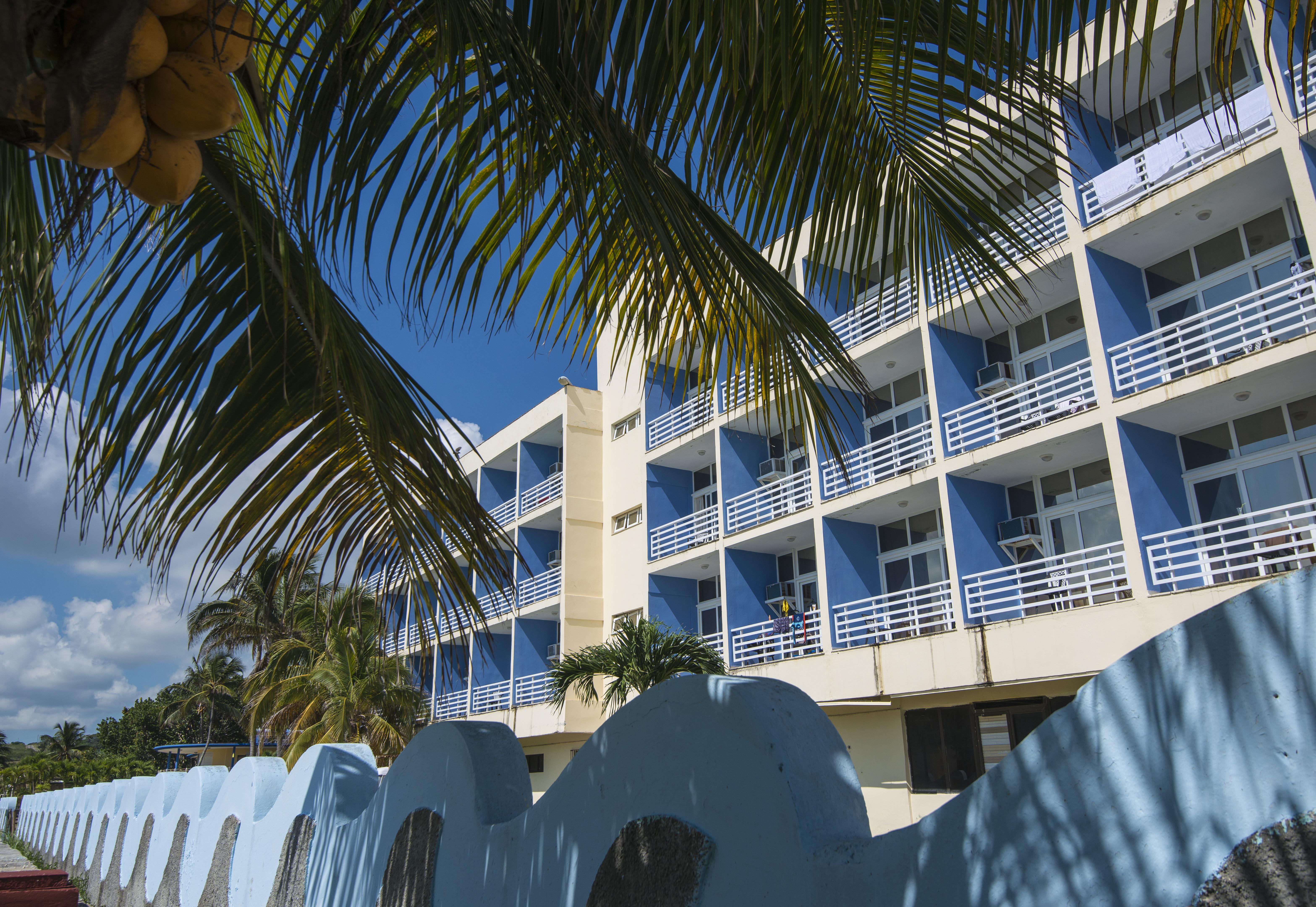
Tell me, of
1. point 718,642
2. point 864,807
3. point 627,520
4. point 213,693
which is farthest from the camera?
point 213,693

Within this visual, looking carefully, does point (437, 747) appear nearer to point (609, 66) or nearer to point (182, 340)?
point (182, 340)

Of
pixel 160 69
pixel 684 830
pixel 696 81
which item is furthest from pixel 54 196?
pixel 684 830

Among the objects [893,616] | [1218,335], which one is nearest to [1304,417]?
[1218,335]

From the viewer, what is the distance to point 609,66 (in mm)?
2018

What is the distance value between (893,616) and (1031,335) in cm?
621

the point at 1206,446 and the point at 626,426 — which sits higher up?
the point at 626,426

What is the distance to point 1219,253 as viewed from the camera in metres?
15.8

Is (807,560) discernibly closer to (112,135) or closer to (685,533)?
(685,533)

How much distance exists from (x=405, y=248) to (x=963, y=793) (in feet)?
6.70

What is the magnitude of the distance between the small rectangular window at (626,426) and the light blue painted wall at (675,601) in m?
4.71

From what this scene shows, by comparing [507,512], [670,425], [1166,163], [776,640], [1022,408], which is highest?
[1166,163]

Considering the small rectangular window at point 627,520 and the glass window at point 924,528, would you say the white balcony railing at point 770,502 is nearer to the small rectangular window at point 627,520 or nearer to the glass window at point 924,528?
the glass window at point 924,528

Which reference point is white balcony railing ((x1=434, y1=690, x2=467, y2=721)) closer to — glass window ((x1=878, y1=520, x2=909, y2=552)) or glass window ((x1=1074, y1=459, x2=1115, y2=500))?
glass window ((x1=878, y1=520, x2=909, y2=552))

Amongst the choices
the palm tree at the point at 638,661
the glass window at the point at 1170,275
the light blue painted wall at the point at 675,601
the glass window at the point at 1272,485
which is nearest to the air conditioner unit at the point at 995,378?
the glass window at the point at 1170,275
